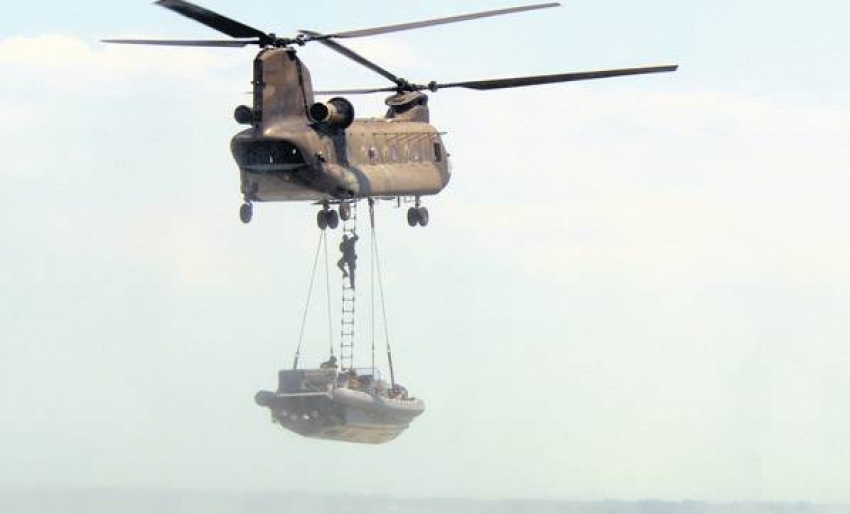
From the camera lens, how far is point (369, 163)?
45000 millimetres

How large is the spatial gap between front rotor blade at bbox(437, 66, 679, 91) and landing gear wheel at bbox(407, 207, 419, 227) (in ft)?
11.0

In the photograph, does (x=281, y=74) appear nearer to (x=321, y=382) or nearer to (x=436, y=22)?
(x=436, y=22)

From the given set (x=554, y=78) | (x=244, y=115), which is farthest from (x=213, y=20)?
(x=554, y=78)

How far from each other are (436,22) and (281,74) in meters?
3.63

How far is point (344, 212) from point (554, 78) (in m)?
5.88

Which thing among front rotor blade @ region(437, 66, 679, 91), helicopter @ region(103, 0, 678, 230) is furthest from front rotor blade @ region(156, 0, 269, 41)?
front rotor blade @ region(437, 66, 679, 91)

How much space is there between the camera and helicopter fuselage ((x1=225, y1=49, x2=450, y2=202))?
4172 cm

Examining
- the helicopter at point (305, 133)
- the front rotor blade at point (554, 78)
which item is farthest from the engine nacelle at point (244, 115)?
the front rotor blade at point (554, 78)

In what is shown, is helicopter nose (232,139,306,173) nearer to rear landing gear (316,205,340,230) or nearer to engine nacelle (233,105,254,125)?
engine nacelle (233,105,254,125)

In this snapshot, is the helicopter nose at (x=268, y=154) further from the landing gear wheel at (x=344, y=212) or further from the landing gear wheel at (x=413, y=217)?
the landing gear wheel at (x=413, y=217)

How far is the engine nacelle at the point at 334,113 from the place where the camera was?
42.8 metres

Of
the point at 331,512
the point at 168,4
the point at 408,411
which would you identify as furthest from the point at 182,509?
the point at 168,4

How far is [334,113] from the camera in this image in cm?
4300

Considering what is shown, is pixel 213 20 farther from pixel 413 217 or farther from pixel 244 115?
pixel 413 217
